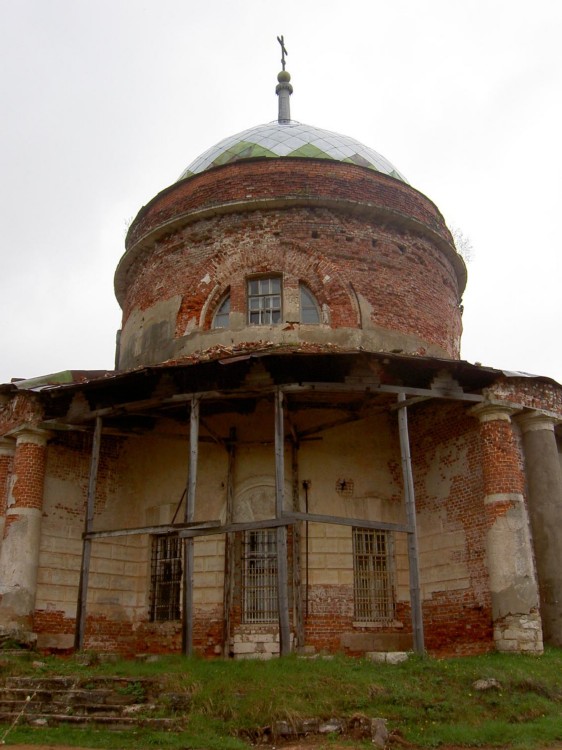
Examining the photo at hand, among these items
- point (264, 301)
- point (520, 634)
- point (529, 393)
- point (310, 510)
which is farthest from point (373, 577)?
point (264, 301)

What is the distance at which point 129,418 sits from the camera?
46.0ft

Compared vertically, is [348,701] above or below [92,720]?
above

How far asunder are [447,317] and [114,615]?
8.96m

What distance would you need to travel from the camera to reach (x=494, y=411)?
40.9 feet

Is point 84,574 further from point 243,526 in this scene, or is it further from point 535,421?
point 535,421

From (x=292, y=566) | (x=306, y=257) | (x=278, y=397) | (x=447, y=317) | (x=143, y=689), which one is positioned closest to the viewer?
(x=143, y=689)

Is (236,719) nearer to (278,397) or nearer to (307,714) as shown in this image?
(307,714)

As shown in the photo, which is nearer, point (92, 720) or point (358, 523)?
point (92, 720)

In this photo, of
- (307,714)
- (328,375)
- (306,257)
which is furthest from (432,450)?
(307,714)

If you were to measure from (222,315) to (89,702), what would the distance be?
26.6 ft

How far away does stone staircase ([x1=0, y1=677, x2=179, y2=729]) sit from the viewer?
27.6 ft

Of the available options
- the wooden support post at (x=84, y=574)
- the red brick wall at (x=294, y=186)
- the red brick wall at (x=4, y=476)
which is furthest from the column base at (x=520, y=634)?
the red brick wall at (x=4, y=476)

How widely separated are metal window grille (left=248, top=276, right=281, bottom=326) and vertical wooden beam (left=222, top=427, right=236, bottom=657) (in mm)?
2447

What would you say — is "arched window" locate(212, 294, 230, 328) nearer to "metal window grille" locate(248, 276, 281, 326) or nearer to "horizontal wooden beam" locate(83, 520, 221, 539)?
"metal window grille" locate(248, 276, 281, 326)
